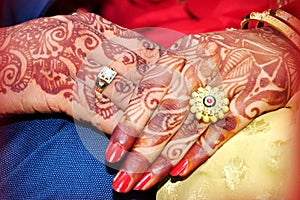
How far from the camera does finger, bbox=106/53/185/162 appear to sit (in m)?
0.79

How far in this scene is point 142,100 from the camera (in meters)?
0.82

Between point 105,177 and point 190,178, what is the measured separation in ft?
0.49

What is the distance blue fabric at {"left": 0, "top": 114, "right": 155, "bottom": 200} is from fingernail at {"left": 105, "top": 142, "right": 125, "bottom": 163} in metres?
0.07

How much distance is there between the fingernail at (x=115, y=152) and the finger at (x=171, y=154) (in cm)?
5

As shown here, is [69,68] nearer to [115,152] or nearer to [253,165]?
[115,152]

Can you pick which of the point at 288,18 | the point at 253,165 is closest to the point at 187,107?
the point at 253,165

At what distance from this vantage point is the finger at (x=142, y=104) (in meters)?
0.79

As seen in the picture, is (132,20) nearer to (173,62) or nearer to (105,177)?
(173,62)

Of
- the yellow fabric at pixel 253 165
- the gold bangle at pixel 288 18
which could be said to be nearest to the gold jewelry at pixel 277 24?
the gold bangle at pixel 288 18

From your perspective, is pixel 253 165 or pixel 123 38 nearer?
pixel 253 165

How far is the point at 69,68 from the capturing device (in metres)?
0.89

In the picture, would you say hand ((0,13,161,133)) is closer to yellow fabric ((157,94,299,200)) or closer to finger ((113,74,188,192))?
finger ((113,74,188,192))

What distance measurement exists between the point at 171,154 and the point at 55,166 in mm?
203

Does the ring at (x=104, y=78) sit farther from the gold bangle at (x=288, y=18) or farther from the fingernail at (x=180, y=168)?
the gold bangle at (x=288, y=18)
